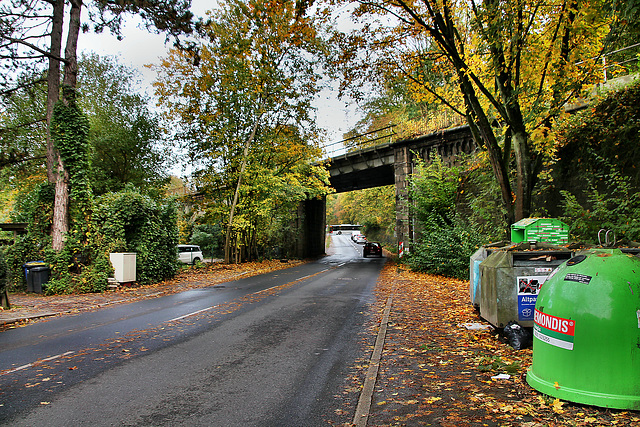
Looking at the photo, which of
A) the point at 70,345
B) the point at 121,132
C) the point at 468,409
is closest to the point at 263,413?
the point at 468,409

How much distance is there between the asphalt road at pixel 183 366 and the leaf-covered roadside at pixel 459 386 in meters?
0.62

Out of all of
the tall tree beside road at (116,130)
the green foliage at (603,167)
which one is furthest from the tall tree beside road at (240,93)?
the green foliage at (603,167)

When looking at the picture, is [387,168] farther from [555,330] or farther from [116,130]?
[555,330]

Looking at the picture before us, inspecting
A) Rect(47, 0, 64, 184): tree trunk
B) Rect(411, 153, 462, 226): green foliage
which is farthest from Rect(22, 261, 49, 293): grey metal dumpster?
Rect(411, 153, 462, 226): green foliage

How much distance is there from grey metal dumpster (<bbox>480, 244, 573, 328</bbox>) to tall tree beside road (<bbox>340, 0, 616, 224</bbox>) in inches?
199

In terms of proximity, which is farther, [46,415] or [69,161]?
[69,161]

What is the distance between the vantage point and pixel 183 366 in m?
5.53

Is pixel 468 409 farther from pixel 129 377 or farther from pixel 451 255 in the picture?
pixel 451 255

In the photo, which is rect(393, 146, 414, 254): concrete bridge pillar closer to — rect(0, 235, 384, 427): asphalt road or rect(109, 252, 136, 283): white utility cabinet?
rect(0, 235, 384, 427): asphalt road

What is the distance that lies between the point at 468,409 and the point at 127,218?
1493 centimetres

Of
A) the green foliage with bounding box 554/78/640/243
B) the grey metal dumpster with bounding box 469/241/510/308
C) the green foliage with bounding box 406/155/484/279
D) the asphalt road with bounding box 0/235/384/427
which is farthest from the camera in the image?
the green foliage with bounding box 406/155/484/279

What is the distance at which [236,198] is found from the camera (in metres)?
25.1

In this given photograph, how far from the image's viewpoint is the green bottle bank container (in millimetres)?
3551

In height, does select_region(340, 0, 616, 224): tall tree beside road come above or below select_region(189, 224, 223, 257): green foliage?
above
